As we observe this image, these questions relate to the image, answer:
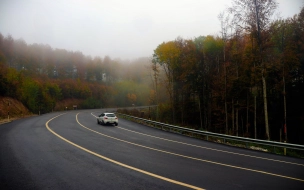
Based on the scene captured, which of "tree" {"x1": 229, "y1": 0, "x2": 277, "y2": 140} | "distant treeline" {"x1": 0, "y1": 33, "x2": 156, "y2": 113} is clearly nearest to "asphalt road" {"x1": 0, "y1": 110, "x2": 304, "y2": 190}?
"tree" {"x1": 229, "y1": 0, "x2": 277, "y2": 140}

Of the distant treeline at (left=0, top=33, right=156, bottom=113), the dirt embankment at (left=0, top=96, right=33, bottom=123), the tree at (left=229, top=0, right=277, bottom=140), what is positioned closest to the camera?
the tree at (left=229, top=0, right=277, bottom=140)

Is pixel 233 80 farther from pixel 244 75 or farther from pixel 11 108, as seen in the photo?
pixel 11 108

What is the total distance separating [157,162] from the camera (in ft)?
29.8

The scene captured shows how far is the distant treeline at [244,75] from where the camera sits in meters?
18.8

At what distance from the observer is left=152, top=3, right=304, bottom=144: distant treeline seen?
18781 millimetres

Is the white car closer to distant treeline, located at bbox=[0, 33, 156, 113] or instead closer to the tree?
the tree

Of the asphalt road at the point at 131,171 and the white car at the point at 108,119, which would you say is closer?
the asphalt road at the point at 131,171

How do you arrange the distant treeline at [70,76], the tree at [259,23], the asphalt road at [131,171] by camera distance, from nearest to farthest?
the asphalt road at [131,171], the tree at [259,23], the distant treeline at [70,76]

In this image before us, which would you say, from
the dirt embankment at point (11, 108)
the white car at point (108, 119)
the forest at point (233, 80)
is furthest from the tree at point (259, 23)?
the dirt embankment at point (11, 108)

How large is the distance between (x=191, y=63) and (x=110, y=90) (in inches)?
2643

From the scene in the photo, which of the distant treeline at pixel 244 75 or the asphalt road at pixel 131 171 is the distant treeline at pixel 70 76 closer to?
the distant treeline at pixel 244 75

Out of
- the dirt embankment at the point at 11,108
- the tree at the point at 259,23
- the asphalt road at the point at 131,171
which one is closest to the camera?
the asphalt road at the point at 131,171

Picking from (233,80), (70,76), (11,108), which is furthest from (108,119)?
(70,76)

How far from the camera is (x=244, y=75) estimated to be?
27641mm
